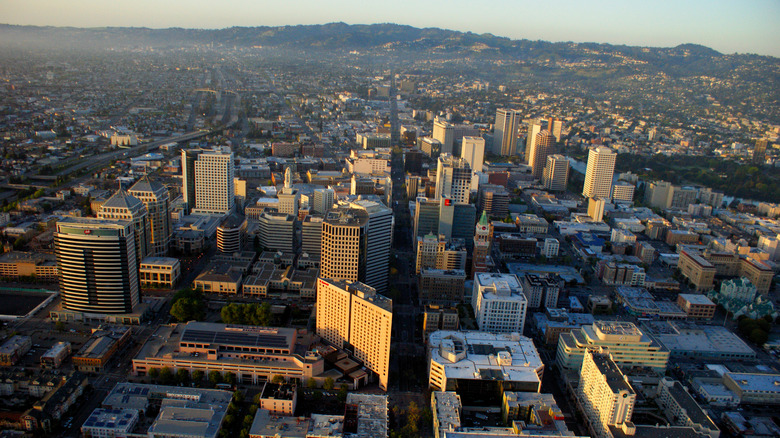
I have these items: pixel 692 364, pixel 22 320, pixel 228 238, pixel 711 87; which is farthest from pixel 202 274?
pixel 711 87

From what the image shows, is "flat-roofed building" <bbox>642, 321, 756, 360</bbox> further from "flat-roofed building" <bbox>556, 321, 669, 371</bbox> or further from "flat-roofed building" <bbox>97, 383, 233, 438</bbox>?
"flat-roofed building" <bbox>97, 383, 233, 438</bbox>

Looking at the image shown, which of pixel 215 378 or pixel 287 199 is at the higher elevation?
pixel 287 199

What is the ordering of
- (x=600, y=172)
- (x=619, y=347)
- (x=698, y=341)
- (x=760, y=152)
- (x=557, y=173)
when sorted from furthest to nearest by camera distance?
(x=760, y=152) < (x=557, y=173) < (x=600, y=172) < (x=698, y=341) < (x=619, y=347)

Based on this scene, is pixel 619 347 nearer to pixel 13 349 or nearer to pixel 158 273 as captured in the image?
pixel 158 273

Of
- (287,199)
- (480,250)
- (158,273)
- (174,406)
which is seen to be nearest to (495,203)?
(480,250)

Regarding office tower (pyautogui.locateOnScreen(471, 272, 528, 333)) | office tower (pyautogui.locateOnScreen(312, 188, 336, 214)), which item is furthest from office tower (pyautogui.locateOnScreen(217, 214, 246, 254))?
office tower (pyautogui.locateOnScreen(471, 272, 528, 333))

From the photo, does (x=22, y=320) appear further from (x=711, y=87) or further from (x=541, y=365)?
(x=711, y=87)

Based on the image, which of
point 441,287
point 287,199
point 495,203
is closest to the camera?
point 441,287
